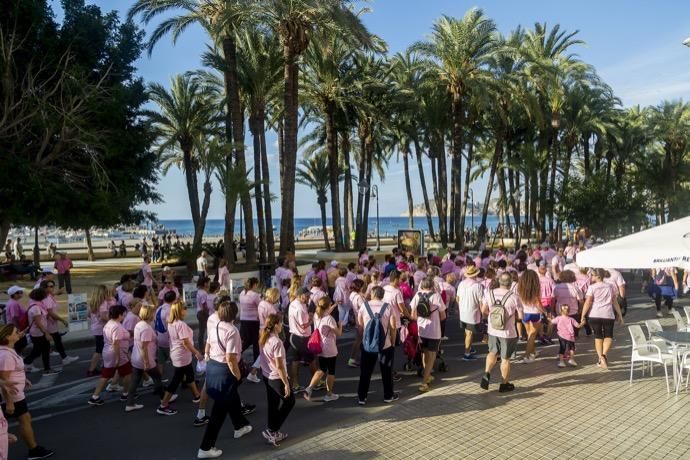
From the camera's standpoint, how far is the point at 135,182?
69.5 feet

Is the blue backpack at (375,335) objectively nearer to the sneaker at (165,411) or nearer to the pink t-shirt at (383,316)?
the pink t-shirt at (383,316)

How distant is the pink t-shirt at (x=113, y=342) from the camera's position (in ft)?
24.6

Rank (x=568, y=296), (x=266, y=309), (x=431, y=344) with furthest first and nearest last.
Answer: (x=568, y=296) < (x=431, y=344) < (x=266, y=309)

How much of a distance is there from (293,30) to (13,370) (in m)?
17.8

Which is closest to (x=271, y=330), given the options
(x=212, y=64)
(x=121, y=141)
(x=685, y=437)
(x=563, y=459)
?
(x=563, y=459)

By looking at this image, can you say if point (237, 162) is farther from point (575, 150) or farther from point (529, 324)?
point (575, 150)

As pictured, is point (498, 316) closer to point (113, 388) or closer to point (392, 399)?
point (392, 399)

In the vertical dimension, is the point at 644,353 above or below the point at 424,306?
below

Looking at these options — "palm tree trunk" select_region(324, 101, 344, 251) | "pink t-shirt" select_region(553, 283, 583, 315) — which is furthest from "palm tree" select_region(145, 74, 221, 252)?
"pink t-shirt" select_region(553, 283, 583, 315)

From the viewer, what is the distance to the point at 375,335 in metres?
7.48

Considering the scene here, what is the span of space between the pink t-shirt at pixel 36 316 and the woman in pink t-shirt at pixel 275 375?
5266 mm

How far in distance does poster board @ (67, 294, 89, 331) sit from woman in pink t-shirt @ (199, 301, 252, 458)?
799 centimetres

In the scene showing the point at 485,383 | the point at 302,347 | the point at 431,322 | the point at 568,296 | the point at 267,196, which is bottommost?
the point at 485,383

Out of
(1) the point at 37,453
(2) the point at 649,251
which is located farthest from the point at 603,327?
(1) the point at 37,453
